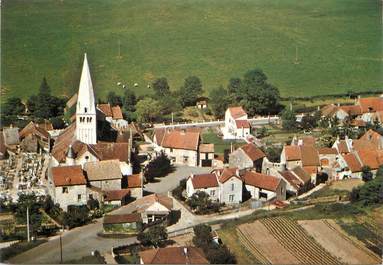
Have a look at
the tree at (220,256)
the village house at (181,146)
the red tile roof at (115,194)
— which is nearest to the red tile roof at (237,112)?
the village house at (181,146)

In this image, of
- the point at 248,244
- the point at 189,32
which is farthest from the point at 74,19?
the point at 248,244

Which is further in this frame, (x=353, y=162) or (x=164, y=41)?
(x=164, y=41)

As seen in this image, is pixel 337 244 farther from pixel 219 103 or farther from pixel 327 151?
pixel 219 103

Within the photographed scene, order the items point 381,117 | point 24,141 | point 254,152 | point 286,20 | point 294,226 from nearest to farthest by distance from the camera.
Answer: point 294,226 → point 254,152 → point 24,141 → point 381,117 → point 286,20

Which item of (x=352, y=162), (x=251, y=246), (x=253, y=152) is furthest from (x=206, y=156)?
(x=251, y=246)

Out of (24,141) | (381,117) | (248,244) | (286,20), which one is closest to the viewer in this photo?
(248,244)

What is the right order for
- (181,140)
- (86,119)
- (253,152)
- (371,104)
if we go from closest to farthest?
1. (86,119)
2. (253,152)
3. (181,140)
4. (371,104)

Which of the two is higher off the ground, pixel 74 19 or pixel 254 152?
pixel 74 19

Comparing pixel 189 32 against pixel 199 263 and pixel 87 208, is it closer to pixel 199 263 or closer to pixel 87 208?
pixel 87 208
